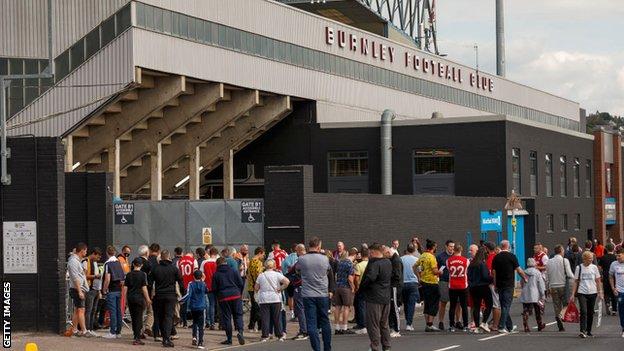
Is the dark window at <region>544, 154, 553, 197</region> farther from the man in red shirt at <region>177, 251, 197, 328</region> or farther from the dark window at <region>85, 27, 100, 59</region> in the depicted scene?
the man in red shirt at <region>177, 251, 197, 328</region>

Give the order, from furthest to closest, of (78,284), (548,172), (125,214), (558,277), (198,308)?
(548,172) → (125,214) → (558,277) → (78,284) → (198,308)

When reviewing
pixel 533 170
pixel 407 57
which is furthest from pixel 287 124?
pixel 533 170

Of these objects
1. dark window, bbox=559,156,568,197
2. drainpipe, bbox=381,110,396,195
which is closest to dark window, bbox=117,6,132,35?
drainpipe, bbox=381,110,396,195

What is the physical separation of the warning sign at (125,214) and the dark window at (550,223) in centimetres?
3015

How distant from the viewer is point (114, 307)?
987 inches

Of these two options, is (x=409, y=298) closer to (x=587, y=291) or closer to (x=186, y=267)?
(x=587, y=291)

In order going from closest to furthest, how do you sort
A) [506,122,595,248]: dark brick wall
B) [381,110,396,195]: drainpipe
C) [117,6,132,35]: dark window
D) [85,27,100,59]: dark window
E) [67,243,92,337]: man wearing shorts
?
[67,243,92,337]: man wearing shorts < [117,6,132,35]: dark window < [85,27,100,59]: dark window < [381,110,396,195]: drainpipe < [506,122,595,248]: dark brick wall

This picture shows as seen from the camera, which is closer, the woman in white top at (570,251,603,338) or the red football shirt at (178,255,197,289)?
the woman in white top at (570,251,603,338)

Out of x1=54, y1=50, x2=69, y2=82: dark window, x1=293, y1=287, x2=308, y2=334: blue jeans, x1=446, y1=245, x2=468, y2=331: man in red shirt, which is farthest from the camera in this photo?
x1=54, y1=50, x2=69, y2=82: dark window

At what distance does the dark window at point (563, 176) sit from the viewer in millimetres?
66438

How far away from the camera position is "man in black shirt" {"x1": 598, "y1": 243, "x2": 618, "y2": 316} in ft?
102

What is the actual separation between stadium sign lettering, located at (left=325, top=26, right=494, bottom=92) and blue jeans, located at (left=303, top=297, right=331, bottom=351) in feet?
123

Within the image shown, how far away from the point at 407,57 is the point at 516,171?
36.5 feet

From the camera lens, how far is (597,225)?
244ft
